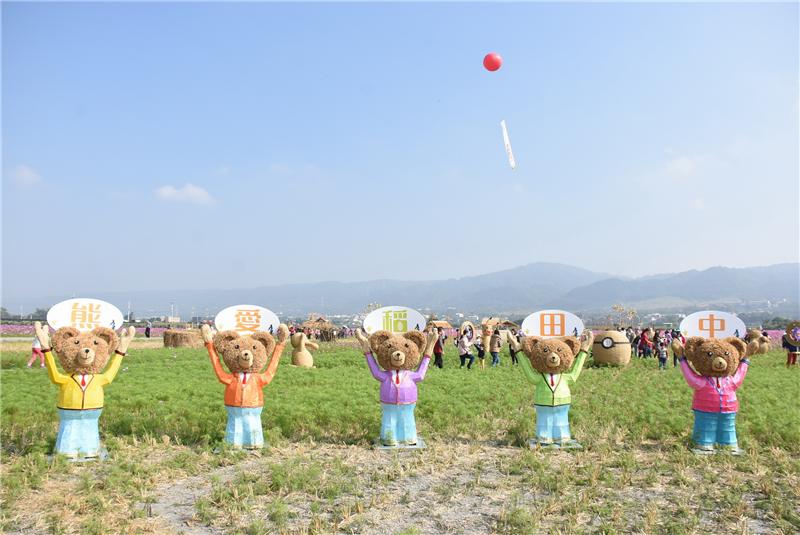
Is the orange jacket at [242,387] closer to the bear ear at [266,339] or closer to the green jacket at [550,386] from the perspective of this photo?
the bear ear at [266,339]

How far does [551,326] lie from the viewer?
9.01 metres

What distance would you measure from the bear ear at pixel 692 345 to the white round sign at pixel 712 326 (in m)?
0.22

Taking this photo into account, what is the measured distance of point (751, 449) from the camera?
7.91 m

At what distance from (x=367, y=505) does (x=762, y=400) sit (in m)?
9.12

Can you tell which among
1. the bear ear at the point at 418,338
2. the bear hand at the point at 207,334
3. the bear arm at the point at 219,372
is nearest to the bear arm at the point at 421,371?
the bear ear at the point at 418,338

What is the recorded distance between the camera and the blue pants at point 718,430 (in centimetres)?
810

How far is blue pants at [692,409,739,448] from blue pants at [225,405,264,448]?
6096mm

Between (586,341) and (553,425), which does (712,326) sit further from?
(553,425)

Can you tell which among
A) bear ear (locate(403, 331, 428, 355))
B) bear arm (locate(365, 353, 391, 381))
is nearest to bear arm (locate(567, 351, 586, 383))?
bear ear (locate(403, 331, 428, 355))

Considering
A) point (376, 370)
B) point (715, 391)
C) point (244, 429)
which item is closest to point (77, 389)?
point (244, 429)

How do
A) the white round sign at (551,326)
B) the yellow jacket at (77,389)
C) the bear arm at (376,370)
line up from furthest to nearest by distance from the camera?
the white round sign at (551,326)
the bear arm at (376,370)
the yellow jacket at (77,389)

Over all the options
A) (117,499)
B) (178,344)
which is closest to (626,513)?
(117,499)

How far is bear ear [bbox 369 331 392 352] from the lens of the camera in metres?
Answer: 8.63

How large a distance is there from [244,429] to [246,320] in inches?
65.6
